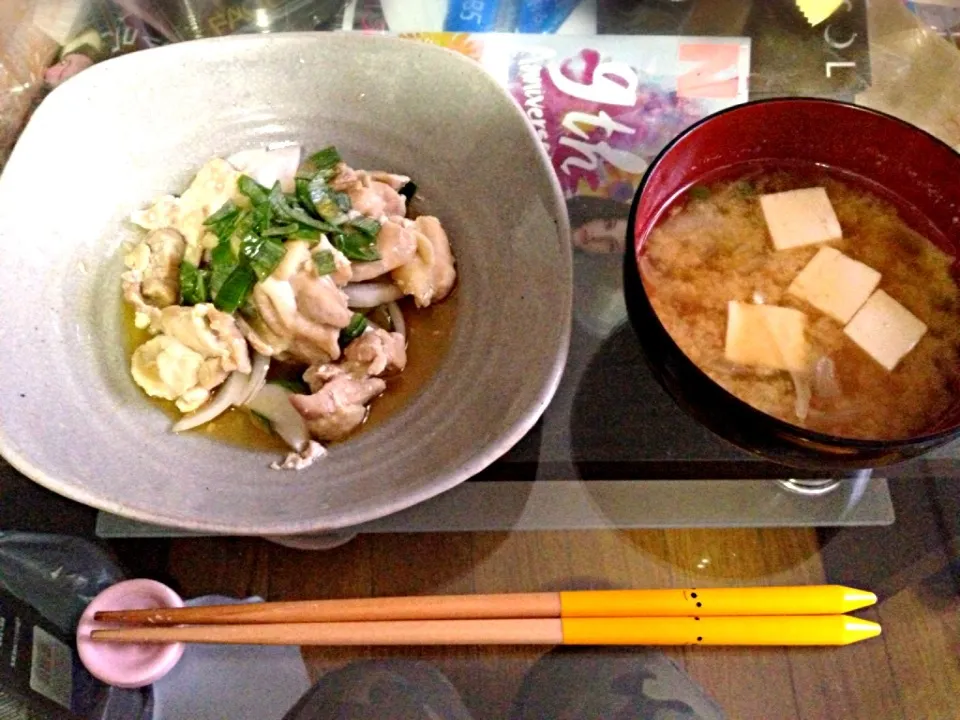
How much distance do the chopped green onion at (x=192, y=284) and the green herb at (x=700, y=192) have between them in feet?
2.51

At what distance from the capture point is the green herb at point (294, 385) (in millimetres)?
1219

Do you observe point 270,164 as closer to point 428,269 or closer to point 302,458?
point 428,269

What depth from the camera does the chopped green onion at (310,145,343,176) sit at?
4.28 ft

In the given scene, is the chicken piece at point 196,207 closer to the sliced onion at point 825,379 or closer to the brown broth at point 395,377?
the brown broth at point 395,377

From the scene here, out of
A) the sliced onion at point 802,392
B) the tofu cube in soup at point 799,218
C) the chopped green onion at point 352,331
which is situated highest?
the tofu cube in soup at point 799,218

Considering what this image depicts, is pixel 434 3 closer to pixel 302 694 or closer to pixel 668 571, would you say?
pixel 668 571

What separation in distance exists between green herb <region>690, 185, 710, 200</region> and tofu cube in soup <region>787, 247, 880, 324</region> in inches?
6.7

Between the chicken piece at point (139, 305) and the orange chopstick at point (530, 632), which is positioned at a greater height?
the chicken piece at point (139, 305)

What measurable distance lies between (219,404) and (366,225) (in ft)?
1.19

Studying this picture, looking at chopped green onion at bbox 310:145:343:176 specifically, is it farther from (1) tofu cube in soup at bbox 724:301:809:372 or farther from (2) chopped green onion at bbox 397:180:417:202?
(1) tofu cube in soup at bbox 724:301:809:372

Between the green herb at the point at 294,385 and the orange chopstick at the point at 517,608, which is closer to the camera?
the orange chopstick at the point at 517,608

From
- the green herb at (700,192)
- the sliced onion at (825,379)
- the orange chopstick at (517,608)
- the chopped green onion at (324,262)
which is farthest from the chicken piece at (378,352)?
the sliced onion at (825,379)

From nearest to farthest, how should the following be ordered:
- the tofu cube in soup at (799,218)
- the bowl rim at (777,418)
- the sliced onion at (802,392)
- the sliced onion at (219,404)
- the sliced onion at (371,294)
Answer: the bowl rim at (777,418)
the sliced onion at (802,392)
the tofu cube in soup at (799,218)
the sliced onion at (219,404)
the sliced onion at (371,294)

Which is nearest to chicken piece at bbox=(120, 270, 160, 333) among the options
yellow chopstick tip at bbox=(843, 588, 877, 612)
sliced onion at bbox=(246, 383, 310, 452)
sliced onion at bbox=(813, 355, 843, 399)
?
A: sliced onion at bbox=(246, 383, 310, 452)
